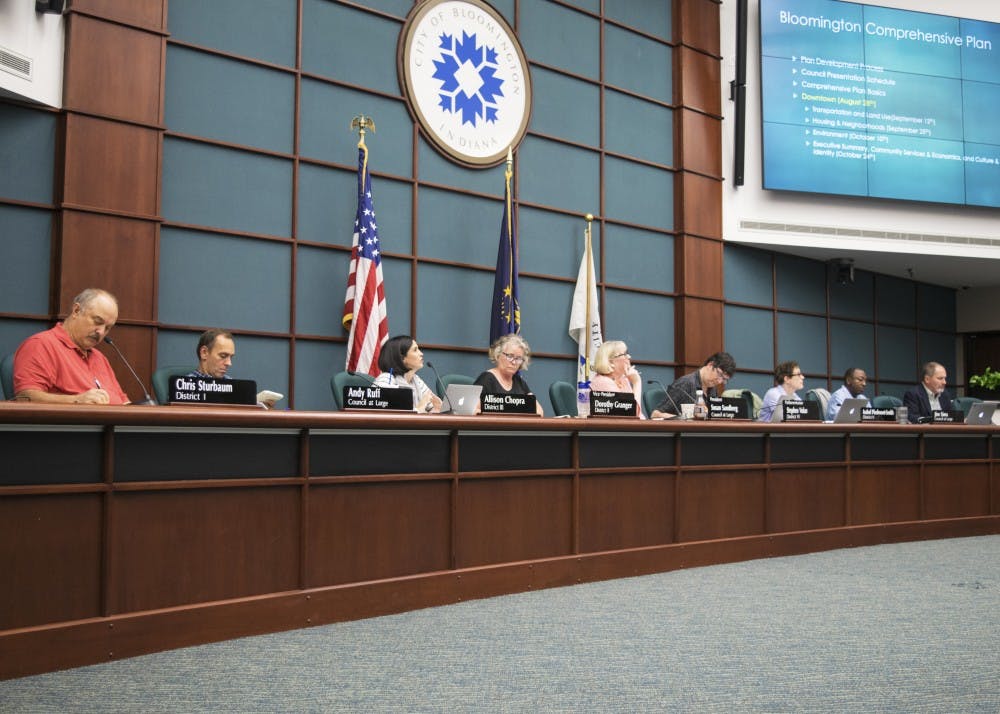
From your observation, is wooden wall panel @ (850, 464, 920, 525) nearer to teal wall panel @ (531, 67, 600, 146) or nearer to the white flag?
the white flag

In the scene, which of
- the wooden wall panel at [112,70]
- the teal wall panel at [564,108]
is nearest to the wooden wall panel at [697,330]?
the teal wall panel at [564,108]

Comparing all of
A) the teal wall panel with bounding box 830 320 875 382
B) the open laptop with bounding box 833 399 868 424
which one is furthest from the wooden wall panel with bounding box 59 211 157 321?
the teal wall panel with bounding box 830 320 875 382

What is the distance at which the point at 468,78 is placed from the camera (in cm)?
658

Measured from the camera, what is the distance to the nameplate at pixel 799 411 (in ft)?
16.9

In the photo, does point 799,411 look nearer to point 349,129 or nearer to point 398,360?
point 398,360

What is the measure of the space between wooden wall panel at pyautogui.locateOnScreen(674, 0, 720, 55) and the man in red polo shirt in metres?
5.79

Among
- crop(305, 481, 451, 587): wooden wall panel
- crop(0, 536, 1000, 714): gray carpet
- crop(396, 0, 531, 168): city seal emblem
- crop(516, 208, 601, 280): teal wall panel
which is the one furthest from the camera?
crop(516, 208, 601, 280): teal wall panel

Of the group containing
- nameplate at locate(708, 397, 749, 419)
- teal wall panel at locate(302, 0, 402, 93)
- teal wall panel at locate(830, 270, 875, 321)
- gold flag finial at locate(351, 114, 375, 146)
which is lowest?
nameplate at locate(708, 397, 749, 419)

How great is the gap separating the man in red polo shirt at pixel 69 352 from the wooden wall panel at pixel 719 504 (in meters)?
2.48

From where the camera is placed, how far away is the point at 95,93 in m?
4.94

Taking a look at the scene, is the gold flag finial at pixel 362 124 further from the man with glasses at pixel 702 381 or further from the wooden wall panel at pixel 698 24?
the wooden wall panel at pixel 698 24

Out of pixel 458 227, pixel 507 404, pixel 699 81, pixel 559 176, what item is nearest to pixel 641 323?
pixel 559 176

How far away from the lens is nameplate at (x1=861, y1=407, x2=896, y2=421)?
5531 millimetres

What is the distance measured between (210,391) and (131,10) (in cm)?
286
